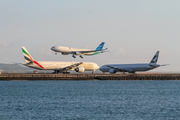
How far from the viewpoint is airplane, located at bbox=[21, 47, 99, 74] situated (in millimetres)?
112438

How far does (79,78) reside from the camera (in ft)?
367

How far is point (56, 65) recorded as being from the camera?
386 ft

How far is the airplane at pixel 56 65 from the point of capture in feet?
369

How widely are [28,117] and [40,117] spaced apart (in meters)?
1.42

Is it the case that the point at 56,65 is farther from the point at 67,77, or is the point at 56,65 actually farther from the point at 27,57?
the point at 27,57

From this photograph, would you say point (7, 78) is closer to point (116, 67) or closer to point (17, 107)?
point (116, 67)

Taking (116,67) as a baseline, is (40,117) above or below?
below

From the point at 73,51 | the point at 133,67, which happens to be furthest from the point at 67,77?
the point at 133,67

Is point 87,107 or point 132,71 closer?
point 87,107

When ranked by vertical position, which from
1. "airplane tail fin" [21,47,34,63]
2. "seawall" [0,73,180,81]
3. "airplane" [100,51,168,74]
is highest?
"airplane tail fin" [21,47,34,63]

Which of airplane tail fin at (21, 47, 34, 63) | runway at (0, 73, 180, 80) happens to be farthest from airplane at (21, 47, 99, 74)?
runway at (0, 73, 180, 80)

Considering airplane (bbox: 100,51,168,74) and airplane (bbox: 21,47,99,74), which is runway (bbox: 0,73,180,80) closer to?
airplane (bbox: 21,47,99,74)

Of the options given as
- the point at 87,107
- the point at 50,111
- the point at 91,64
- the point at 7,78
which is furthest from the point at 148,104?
the point at 91,64

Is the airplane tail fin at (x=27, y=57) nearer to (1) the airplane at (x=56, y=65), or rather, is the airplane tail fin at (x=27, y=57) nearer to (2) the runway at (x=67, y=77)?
(1) the airplane at (x=56, y=65)
